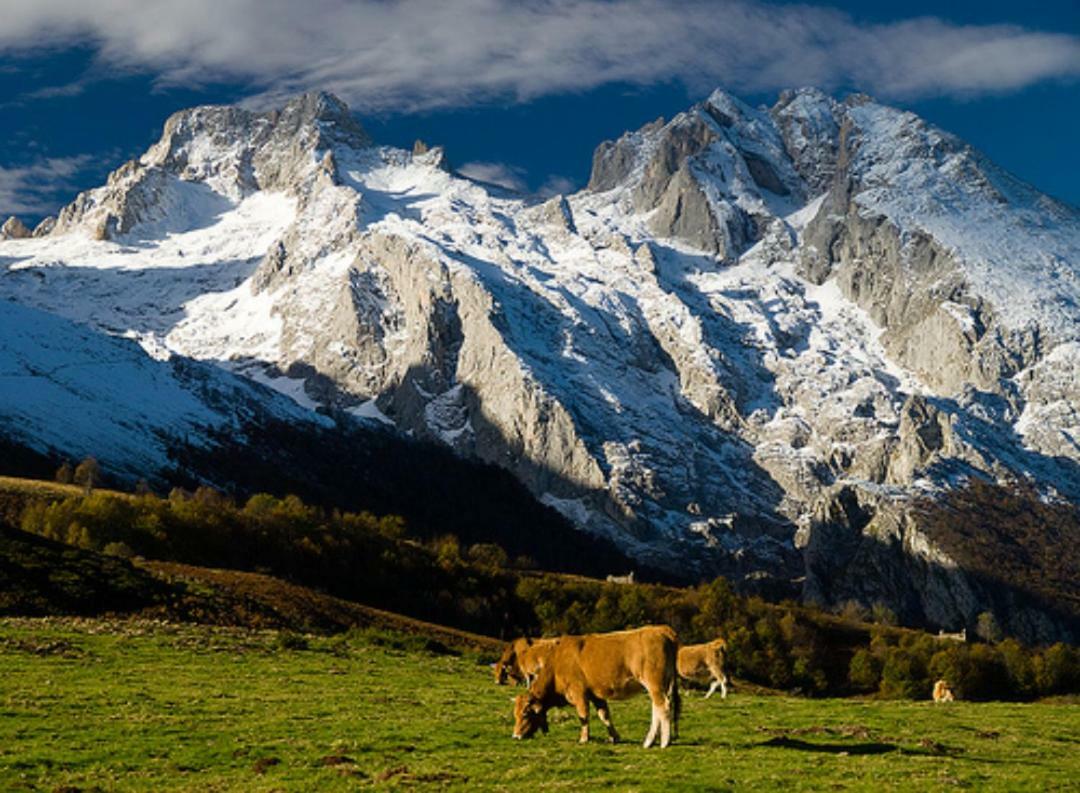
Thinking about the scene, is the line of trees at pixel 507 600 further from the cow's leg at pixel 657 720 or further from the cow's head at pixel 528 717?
the cow's leg at pixel 657 720

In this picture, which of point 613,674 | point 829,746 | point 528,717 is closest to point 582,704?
point 613,674

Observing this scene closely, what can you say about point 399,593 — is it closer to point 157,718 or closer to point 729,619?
point 729,619

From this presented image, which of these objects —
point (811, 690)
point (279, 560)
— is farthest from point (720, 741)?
point (279, 560)

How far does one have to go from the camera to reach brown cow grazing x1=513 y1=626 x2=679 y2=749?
27.3m

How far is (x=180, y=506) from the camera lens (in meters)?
137

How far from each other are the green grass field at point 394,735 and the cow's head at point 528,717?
386 mm

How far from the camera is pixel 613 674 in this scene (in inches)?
1097

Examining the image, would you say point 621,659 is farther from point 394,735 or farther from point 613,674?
point 394,735

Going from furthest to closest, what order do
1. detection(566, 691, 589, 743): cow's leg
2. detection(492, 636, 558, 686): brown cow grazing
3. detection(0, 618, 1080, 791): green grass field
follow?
detection(492, 636, 558, 686): brown cow grazing < detection(566, 691, 589, 743): cow's leg < detection(0, 618, 1080, 791): green grass field

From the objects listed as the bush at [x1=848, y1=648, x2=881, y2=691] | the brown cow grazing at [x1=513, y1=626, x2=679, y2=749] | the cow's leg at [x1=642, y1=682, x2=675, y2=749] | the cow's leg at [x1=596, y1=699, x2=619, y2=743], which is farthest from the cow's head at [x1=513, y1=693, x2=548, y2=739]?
the bush at [x1=848, y1=648, x2=881, y2=691]

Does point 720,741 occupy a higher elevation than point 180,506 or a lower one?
lower

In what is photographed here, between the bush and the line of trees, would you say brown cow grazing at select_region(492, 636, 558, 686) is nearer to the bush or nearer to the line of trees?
the line of trees

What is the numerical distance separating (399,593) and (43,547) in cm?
6000

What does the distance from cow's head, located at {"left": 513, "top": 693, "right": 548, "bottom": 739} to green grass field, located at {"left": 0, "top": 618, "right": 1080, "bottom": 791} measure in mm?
386
